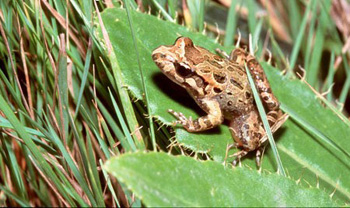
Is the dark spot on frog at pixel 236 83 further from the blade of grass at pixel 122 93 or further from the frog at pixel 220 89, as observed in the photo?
the blade of grass at pixel 122 93

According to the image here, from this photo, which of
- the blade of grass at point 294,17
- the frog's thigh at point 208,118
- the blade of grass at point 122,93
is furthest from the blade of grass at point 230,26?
the blade of grass at point 122,93

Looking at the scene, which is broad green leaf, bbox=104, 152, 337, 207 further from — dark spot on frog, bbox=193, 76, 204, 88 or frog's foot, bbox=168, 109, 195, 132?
dark spot on frog, bbox=193, 76, 204, 88

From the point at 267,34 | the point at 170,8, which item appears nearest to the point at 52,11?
the point at 170,8

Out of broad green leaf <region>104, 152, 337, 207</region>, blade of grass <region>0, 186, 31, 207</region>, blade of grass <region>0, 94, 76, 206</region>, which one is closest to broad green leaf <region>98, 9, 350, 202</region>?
broad green leaf <region>104, 152, 337, 207</region>

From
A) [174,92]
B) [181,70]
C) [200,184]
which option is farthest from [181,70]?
[200,184]

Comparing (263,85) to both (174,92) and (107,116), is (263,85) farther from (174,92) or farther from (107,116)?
(107,116)

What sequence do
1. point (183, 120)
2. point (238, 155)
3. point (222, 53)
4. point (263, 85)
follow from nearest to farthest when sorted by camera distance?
point (183, 120), point (238, 155), point (263, 85), point (222, 53)

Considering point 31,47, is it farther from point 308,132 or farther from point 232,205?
point 308,132

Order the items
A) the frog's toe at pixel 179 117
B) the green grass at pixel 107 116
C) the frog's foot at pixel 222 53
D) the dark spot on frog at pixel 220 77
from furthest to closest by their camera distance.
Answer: the frog's foot at pixel 222 53, the dark spot on frog at pixel 220 77, the frog's toe at pixel 179 117, the green grass at pixel 107 116
